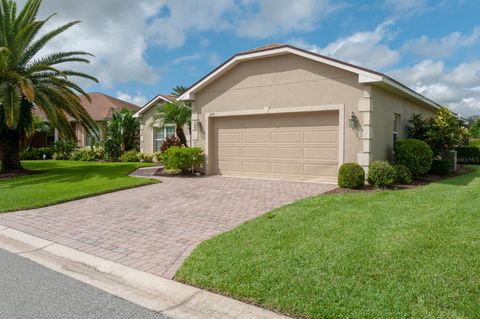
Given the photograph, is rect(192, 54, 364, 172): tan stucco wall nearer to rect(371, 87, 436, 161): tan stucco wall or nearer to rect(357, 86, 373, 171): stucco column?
rect(357, 86, 373, 171): stucco column

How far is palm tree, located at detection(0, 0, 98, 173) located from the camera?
13.4m

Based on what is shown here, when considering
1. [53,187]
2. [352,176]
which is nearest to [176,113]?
[53,187]

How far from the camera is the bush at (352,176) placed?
10117 millimetres

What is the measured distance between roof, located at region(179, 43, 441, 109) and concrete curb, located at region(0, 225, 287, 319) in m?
8.90

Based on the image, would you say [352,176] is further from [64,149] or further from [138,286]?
[64,149]

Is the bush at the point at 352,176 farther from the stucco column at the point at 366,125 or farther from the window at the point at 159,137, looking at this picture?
the window at the point at 159,137

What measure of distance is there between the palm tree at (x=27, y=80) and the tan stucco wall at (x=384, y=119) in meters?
12.1

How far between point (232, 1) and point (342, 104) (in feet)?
18.6

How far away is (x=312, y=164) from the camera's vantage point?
1205 centimetres

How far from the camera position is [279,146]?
12.8 metres

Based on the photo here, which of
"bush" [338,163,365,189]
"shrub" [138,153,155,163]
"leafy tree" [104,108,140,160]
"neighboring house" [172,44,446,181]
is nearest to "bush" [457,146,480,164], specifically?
"neighboring house" [172,44,446,181]

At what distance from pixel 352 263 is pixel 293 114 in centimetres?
863

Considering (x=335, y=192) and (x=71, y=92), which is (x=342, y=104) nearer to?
(x=335, y=192)

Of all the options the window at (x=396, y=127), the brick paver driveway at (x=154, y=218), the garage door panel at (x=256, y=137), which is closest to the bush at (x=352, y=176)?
the brick paver driveway at (x=154, y=218)
